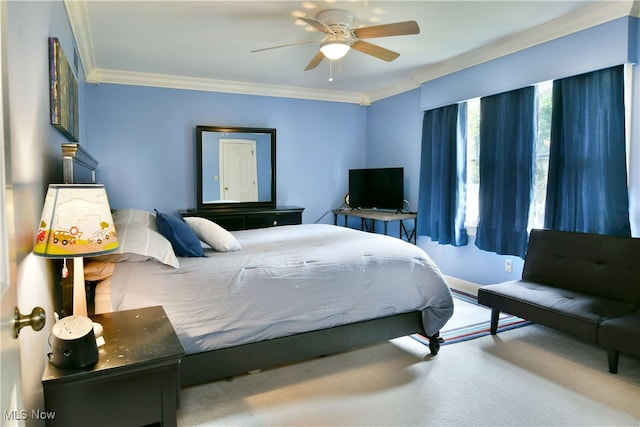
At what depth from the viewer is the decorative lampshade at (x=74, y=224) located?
4.49 ft

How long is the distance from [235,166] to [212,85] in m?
1.06

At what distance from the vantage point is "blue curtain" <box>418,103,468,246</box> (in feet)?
14.8

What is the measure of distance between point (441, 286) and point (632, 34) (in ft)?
7.70

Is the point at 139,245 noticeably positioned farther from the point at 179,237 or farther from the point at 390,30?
the point at 390,30

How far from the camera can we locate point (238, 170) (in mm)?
5320

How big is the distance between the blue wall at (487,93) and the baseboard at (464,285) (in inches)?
2.0

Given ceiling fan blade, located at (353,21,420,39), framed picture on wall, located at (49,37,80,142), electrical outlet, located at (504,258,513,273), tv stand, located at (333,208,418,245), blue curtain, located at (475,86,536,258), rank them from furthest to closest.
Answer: tv stand, located at (333,208,418,245) → electrical outlet, located at (504,258,513,273) → blue curtain, located at (475,86,536,258) → ceiling fan blade, located at (353,21,420,39) → framed picture on wall, located at (49,37,80,142)

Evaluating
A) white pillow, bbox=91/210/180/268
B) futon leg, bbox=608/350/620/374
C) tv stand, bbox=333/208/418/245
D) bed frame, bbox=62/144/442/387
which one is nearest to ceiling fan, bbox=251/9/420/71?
white pillow, bbox=91/210/180/268

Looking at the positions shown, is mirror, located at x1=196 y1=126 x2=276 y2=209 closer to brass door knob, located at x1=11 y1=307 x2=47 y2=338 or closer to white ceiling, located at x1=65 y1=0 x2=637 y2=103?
white ceiling, located at x1=65 y1=0 x2=637 y2=103

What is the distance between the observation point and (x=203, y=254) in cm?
270

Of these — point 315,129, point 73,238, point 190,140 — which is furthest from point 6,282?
point 315,129

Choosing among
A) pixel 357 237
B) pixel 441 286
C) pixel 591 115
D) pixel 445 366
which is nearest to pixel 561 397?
pixel 445 366

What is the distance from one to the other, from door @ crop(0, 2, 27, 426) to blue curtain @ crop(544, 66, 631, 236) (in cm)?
366

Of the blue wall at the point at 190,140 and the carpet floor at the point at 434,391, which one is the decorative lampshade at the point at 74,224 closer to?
the carpet floor at the point at 434,391
